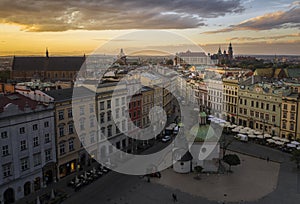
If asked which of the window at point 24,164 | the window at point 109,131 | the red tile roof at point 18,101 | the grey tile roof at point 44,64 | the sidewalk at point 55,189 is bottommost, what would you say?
the sidewalk at point 55,189

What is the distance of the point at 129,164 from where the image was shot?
154 ft

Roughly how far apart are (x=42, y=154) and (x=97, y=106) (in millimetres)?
12159

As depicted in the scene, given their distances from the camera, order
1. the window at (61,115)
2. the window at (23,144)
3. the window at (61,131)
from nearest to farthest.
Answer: the window at (23,144) < the window at (61,115) < the window at (61,131)

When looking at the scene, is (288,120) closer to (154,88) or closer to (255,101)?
(255,101)

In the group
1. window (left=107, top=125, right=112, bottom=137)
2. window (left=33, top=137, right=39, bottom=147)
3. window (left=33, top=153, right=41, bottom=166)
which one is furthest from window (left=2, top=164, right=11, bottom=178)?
window (left=107, top=125, right=112, bottom=137)

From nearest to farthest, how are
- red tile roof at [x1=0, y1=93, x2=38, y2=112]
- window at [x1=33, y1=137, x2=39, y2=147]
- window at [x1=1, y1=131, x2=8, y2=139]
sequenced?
window at [x1=1, y1=131, x2=8, y2=139] < red tile roof at [x1=0, y1=93, x2=38, y2=112] < window at [x1=33, y1=137, x2=39, y2=147]

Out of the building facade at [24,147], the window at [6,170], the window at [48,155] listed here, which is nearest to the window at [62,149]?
the building facade at [24,147]

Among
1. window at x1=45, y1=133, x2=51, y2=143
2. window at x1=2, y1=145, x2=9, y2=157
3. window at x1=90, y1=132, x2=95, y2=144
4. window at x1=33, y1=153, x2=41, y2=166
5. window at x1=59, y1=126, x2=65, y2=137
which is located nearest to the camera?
window at x1=2, y1=145, x2=9, y2=157

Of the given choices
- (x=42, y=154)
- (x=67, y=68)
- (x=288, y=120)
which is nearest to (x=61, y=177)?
(x=42, y=154)

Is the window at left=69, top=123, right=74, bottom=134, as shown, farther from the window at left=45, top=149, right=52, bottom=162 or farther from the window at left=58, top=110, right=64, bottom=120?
the window at left=45, top=149, right=52, bottom=162

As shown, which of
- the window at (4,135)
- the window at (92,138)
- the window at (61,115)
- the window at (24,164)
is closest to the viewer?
the window at (4,135)

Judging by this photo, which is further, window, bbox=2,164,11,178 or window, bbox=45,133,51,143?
window, bbox=45,133,51,143

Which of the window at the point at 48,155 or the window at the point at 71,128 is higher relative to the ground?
the window at the point at 71,128

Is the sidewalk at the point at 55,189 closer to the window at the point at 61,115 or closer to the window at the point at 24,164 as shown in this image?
the window at the point at 24,164
